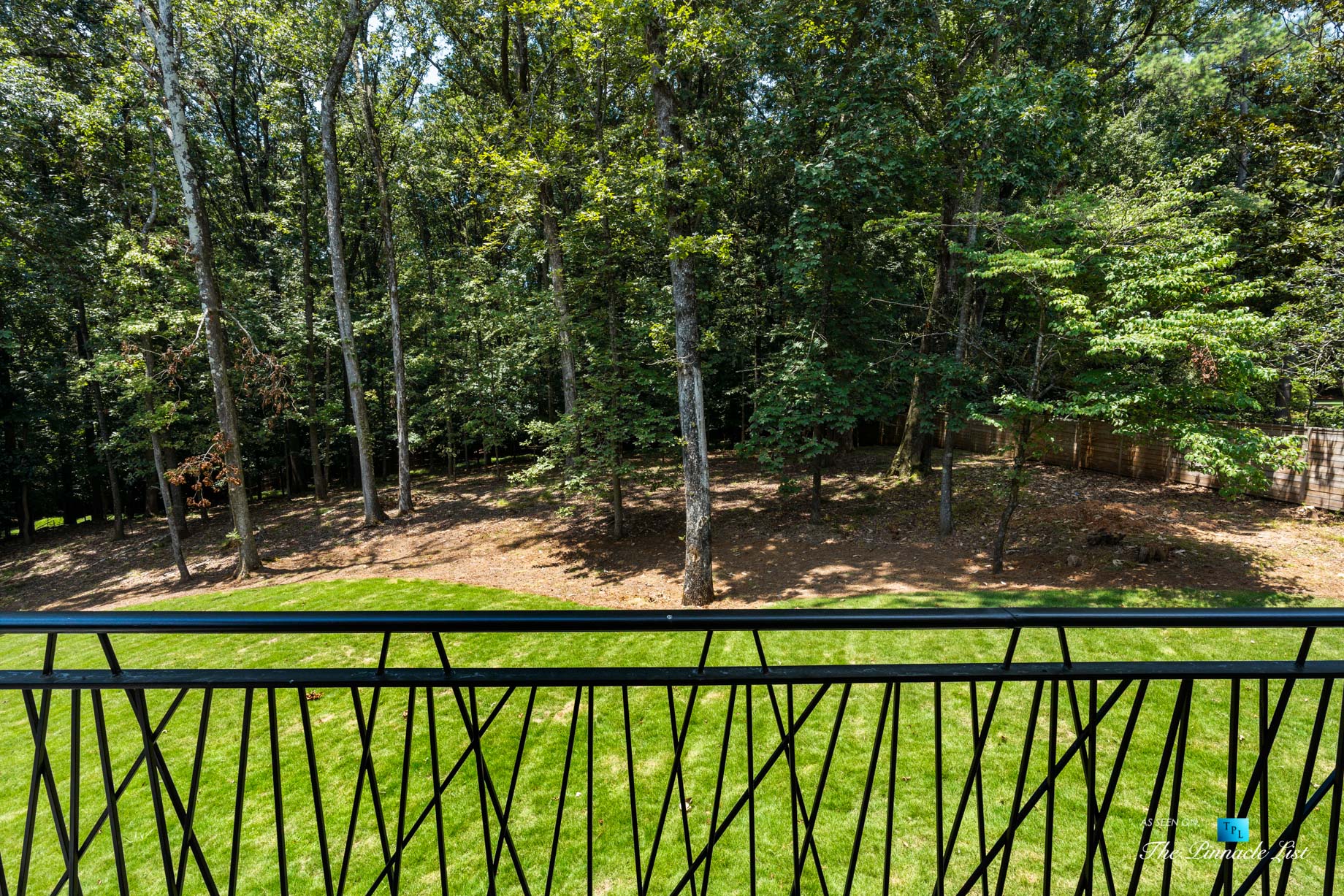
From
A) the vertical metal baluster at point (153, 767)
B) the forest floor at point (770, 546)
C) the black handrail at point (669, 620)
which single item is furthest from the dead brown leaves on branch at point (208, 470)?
the black handrail at point (669, 620)

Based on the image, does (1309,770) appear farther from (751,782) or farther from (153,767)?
(153,767)

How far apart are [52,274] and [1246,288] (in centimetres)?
2000

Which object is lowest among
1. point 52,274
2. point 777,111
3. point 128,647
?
point 128,647

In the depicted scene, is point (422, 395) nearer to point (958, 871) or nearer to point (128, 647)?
point (128, 647)

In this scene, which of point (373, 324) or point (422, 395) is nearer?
point (373, 324)

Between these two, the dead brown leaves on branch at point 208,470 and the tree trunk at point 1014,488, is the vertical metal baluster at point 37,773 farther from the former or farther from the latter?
the dead brown leaves on branch at point 208,470

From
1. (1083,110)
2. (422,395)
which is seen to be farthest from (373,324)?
(1083,110)

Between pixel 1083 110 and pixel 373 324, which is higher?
pixel 1083 110

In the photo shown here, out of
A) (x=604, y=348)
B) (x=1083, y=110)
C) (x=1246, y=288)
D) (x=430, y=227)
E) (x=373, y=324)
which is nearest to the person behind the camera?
(x=1246, y=288)

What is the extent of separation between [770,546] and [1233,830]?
9.33 m

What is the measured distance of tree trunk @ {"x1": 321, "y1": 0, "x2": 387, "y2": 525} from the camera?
11.6 meters

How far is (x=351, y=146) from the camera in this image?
1653 centimetres

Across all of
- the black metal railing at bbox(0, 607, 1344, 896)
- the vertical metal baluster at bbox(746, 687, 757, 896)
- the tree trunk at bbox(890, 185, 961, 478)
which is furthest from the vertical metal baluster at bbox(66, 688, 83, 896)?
the tree trunk at bbox(890, 185, 961, 478)

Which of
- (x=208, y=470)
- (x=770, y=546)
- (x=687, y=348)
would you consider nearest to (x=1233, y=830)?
(x=687, y=348)
